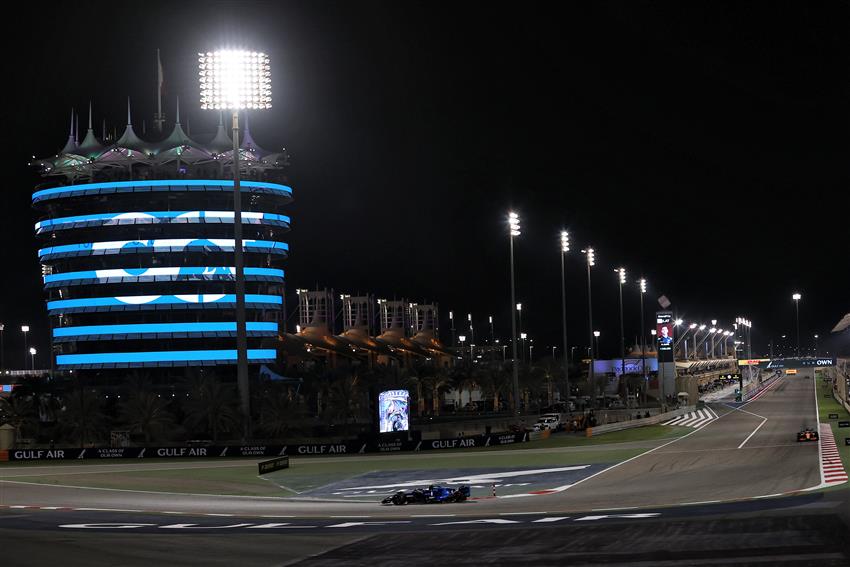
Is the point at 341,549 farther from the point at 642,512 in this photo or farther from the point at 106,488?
the point at 106,488

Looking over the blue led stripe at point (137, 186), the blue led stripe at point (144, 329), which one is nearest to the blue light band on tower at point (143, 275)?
the blue led stripe at point (144, 329)

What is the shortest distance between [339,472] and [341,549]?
31669mm

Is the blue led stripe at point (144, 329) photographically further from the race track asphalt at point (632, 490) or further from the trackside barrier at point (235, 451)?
the race track asphalt at point (632, 490)

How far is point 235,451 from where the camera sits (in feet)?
233

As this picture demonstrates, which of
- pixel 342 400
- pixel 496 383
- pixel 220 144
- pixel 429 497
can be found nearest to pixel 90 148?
pixel 220 144

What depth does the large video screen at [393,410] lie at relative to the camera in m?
76.9

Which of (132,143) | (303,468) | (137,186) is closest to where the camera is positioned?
(303,468)

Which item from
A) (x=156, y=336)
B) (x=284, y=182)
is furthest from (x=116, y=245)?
(x=284, y=182)

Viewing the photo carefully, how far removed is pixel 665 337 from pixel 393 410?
59.4 meters

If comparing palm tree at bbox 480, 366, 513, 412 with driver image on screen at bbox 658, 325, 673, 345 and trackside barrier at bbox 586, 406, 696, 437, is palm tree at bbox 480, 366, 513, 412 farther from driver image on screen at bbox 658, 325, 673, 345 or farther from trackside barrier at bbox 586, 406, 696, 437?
trackside barrier at bbox 586, 406, 696, 437

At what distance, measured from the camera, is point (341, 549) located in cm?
2791

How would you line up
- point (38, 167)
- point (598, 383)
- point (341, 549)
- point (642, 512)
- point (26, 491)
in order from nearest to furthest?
point (341, 549) → point (642, 512) → point (26, 491) → point (38, 167) → point (598, 383)

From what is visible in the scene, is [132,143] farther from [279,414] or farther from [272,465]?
[272,465]

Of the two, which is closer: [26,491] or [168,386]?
[26,491]
